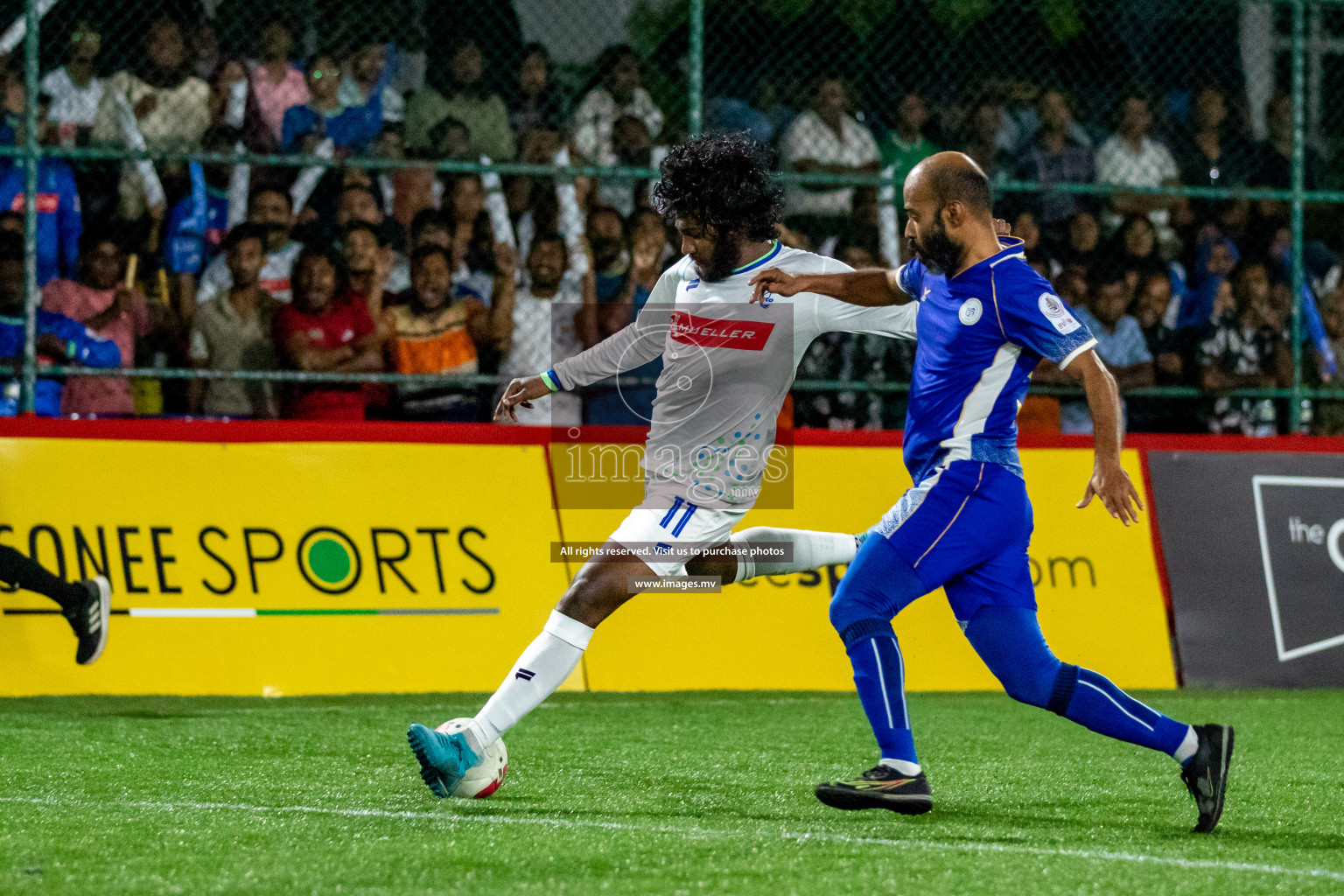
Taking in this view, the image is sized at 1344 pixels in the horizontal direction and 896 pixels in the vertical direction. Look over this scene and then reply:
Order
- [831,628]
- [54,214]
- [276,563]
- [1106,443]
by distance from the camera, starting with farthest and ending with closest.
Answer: [54,214] → [831,628] → [276,563] → [1106,443]

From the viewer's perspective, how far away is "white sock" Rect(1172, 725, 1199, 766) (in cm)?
457

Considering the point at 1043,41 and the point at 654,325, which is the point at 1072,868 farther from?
the point at 1043,41

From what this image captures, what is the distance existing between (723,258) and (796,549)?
1077 mm

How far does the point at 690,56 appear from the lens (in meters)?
8.75

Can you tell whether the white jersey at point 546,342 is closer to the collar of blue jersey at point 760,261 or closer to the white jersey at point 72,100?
the white jersey at point 72,100

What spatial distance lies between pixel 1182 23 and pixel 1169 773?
642 cm

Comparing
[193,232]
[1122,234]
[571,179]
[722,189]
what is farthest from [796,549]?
[1122,234]

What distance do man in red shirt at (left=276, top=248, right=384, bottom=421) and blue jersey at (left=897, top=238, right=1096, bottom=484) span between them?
4407 mm

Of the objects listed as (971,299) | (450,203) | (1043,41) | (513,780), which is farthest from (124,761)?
(1043,41)

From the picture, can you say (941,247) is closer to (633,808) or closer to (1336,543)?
(633,808)

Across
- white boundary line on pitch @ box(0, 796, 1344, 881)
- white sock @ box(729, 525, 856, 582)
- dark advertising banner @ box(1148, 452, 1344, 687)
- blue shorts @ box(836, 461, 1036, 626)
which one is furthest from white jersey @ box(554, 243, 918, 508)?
dark advertising banner @ box(1148, 452, 1344, 687)

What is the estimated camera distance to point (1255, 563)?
8.66 meters

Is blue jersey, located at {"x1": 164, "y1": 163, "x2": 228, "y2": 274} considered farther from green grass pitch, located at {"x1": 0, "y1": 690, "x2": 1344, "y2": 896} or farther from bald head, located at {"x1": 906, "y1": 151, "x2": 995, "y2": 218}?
bald head, located at {"x1": 906, "y1": 151, "x2": 995, "y2": 218}

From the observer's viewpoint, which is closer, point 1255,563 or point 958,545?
point 958,545
